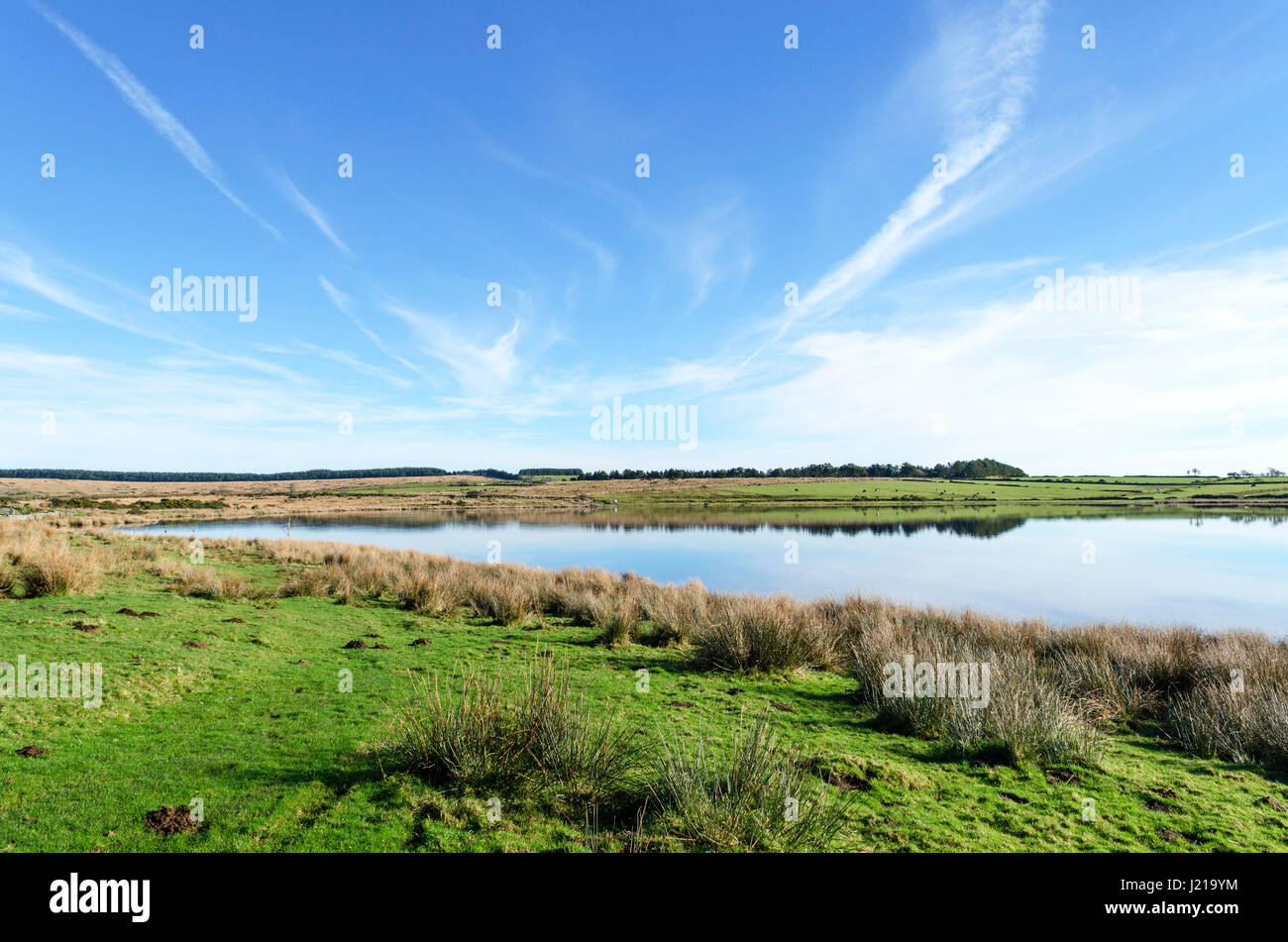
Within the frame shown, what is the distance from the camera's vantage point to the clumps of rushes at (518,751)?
5.37 meters

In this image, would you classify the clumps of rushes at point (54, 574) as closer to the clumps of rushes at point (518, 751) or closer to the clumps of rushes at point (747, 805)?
the clumps of rushes at point (518, 751)

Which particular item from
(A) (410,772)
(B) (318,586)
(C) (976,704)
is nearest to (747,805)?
(A) (410,772)

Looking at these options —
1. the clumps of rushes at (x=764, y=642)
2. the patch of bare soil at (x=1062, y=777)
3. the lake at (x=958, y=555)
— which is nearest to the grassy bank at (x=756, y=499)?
the lake at (x=958, y=555)

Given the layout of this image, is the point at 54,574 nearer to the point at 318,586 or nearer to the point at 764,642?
the point at 318,586

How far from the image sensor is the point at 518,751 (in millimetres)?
5547

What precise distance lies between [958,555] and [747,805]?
38115 mm

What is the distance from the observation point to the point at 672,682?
1029 centimetres

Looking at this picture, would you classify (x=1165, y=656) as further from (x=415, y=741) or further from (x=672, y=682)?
(x=415, y=741)

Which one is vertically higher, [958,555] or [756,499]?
[756,499]

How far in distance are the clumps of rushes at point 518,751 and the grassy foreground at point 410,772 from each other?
0.11 m

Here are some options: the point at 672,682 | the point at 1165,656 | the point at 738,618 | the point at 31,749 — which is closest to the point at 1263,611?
the point at 1165,656

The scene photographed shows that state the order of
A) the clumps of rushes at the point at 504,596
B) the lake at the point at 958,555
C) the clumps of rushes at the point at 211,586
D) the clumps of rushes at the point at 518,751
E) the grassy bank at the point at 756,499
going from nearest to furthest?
1. the clumps of rushes at the point at 518,751
2. the clumps of rushes at the point at 211,586
3. the clumps of rushes at the point at 504,596
4. the lake at the point at 958,555
5. the grassy bank at the point at 756,499

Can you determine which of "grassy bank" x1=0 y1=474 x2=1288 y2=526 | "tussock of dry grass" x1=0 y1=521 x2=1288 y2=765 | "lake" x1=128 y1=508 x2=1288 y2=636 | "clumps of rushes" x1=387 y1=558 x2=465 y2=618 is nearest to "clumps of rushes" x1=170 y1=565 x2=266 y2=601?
"tussock of dry grass" x1=0 y1=521 x2=1288 y2=765
